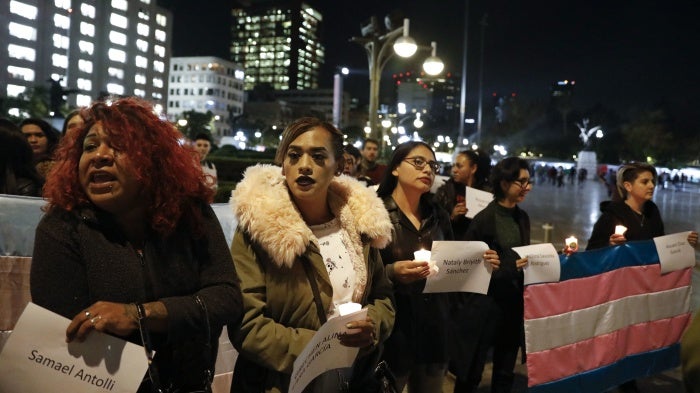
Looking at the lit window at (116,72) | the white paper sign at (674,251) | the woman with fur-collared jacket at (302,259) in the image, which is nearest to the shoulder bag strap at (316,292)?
the woman with fur-collared jacket at (302,259)

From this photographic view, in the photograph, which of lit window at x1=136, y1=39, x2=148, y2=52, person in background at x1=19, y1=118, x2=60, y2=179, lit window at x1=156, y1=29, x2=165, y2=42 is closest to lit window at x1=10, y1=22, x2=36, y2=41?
lit window at x1=136, y1=39, x2=148, y2=52

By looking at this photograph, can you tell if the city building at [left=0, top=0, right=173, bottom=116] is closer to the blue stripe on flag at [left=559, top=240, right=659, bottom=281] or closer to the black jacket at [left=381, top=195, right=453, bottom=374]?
the black jacket at [left=381, top=195, right=453, bottom=374]

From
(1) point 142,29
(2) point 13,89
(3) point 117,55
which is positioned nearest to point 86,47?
(3) point 117,55

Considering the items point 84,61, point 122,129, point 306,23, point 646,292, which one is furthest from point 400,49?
point 306,23

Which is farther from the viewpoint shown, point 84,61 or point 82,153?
point 84,61

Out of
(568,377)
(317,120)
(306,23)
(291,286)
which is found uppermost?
(306,23)

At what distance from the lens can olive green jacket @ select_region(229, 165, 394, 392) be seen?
2285 mm

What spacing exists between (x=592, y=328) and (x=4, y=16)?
3971 inches

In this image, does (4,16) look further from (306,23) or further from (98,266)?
(306,23)

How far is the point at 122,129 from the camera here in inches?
81.4

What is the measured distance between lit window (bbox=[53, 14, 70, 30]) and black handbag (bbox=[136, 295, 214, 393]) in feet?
360

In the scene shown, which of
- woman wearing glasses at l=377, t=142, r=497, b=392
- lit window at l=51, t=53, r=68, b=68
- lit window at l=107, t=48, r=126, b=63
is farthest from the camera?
lit window at l=107, t=48, r=126, b=63

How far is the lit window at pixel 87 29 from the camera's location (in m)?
99.5

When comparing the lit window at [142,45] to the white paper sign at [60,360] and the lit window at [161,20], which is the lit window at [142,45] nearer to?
the lit window at [161,20]
